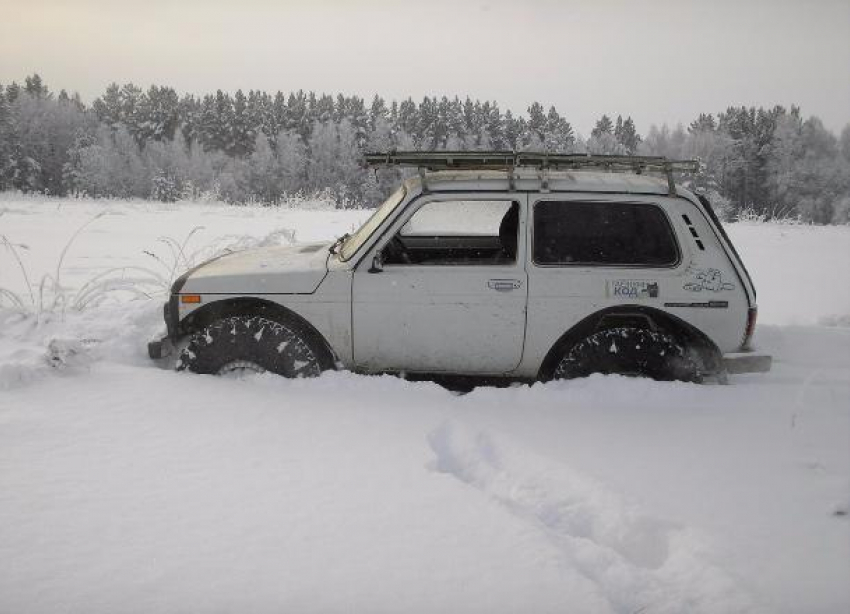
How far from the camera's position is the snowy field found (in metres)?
2.16

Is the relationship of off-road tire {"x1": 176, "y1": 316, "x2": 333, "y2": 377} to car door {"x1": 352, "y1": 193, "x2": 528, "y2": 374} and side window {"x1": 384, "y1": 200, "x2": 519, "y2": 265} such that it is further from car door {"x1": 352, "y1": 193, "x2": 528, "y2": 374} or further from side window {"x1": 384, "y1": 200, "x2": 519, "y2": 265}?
side window {"x1": 384, "y1": 200, "x2": 519, "y2": 265}

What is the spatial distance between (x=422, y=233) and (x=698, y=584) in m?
4.12

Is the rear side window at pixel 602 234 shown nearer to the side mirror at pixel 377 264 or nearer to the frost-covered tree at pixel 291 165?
the side mirror at pixel 377 264

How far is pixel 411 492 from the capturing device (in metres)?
2.82

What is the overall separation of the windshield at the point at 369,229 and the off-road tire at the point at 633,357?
5.56 ft

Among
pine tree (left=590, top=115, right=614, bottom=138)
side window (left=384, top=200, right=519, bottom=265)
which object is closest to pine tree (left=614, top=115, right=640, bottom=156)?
pine tree (left=590, top=115, right=614, bottom=138)

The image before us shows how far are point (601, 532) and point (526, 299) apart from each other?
6.63 feet

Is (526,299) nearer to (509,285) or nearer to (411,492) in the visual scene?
(509,285)

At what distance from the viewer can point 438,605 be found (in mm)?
2090

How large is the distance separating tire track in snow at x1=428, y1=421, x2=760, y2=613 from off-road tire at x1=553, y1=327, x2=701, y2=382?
1.22 meters

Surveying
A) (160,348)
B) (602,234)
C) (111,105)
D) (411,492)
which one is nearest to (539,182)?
(602,234)

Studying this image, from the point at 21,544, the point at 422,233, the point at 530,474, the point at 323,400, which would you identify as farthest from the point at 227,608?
the point at 422,233

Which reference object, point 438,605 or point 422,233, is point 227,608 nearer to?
point 438,605

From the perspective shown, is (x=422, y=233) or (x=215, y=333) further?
(x=422, y=233)
